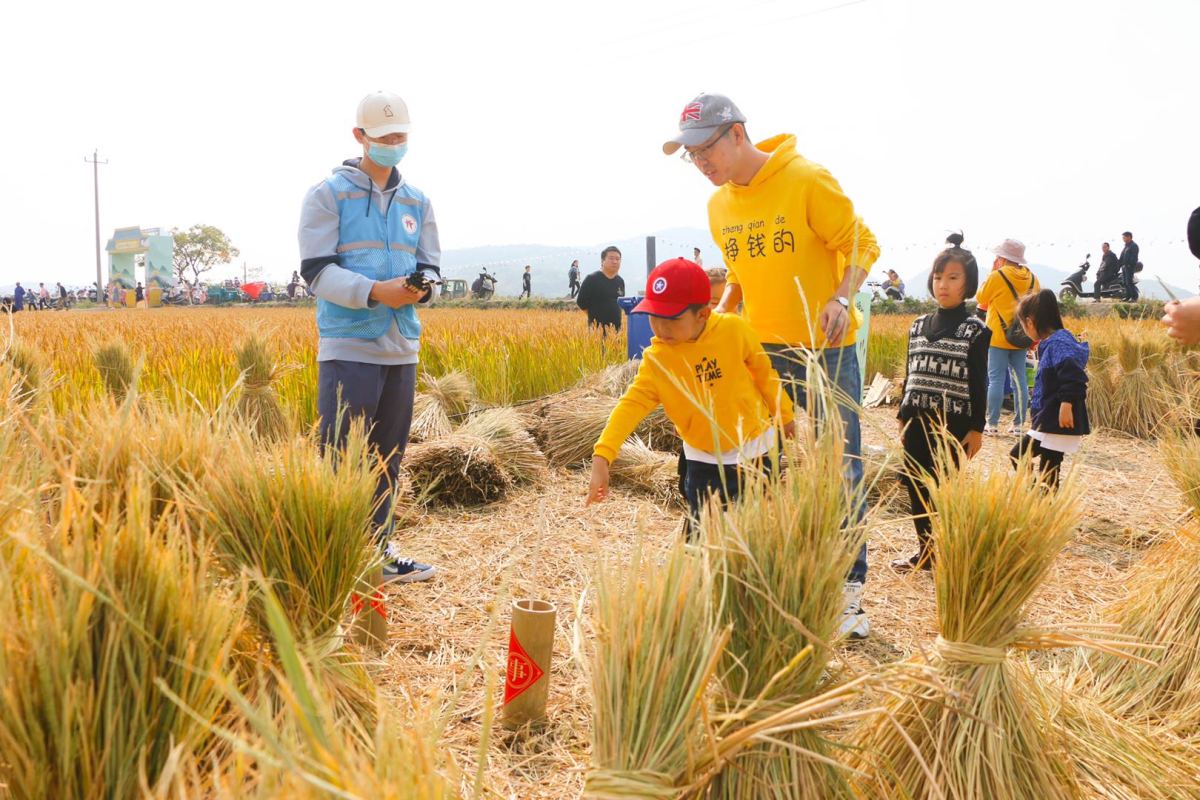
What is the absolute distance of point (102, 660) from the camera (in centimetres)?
89

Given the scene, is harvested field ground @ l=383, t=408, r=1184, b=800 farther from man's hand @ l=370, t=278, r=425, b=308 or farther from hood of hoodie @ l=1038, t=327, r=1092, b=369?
man's hand @ l=370, t=278, r=425, b=308

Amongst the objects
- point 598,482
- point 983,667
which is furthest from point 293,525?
point 983,667

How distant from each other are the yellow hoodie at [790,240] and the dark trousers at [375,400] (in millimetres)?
1501

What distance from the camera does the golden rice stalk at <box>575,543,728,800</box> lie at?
1070 mm

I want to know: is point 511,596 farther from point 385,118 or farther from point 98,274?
point 98,274

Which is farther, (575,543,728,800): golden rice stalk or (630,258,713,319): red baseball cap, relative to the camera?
(630,258,713,319): red baseball cap

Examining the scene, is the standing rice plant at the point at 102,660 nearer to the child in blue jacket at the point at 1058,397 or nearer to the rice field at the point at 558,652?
the rice field at the point at 558,652

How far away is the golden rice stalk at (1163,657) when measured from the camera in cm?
211

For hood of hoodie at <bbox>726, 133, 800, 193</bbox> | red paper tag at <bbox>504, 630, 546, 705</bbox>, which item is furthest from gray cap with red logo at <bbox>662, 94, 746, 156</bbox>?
red paper tag at <bbox>504, 630, 546, 705</bbox>

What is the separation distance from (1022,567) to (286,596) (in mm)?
1404

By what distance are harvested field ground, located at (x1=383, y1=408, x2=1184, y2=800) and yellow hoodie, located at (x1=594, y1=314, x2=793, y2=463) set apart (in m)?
0.36

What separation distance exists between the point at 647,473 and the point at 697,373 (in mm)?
2383

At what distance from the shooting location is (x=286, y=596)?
136 cm

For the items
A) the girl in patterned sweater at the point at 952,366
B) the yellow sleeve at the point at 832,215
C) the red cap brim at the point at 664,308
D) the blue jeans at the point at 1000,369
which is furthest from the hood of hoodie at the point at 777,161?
the blue jeans at the point at 1000,369
